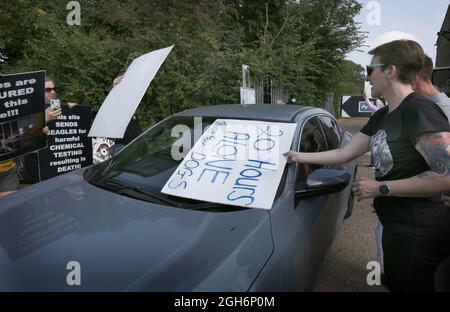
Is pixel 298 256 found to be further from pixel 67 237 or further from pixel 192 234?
pixel 67 237

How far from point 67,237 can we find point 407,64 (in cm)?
184

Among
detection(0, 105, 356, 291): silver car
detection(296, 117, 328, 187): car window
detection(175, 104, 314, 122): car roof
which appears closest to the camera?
detection(0, 105, 356, 291): silver car

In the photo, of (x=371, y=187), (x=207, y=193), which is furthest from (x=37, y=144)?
(x=371, y=187)

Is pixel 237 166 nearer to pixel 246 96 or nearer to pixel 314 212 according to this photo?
pixel 314 212

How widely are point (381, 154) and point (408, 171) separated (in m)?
0.15

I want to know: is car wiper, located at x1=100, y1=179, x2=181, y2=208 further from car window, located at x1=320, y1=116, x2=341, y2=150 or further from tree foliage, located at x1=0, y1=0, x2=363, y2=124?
tree foliage, located at x1=0, y1=0, x2=363, y2=124

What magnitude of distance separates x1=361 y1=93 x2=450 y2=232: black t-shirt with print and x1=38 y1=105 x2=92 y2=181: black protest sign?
12.1ft

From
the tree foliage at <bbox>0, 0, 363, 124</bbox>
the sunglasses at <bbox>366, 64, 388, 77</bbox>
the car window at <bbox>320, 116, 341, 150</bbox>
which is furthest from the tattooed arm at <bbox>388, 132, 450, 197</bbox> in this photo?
the tree foliage at <bbox>0, 0, 363, 124</bbox>

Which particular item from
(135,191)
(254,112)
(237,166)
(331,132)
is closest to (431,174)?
(237,166)

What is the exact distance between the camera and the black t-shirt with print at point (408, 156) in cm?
155

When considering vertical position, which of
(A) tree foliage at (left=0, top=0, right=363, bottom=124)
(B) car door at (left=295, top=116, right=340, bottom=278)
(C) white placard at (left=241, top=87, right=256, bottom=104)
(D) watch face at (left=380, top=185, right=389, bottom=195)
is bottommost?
(B) car door at (left=295, top=116, right=340, bottom=278)

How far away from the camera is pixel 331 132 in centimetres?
352

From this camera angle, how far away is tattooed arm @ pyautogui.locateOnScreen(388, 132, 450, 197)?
1.49m
